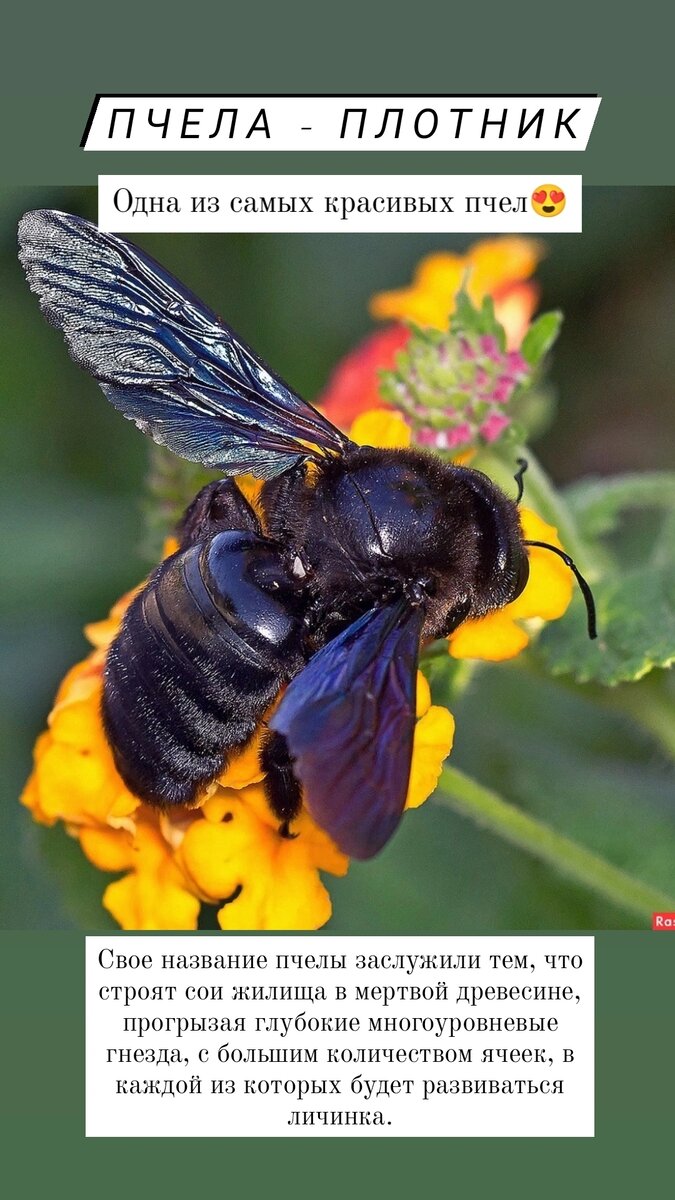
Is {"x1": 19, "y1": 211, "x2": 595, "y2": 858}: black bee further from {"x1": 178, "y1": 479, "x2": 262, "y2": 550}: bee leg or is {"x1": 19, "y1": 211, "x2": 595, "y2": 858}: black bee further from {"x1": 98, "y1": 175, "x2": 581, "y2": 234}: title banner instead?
{"x1": 98, "y1": 175, "x2": 581, "y2": 234}: title banner

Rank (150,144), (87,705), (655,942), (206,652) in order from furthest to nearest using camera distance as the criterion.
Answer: (150,144)
(655,942)
(87,705)
(206,652)

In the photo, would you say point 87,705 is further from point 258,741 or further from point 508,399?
point 508,399

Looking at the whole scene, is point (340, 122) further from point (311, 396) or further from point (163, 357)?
point (311, 396)

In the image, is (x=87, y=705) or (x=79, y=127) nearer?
(x=87, y=705)

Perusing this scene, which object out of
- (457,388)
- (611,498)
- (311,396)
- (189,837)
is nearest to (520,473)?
(457,388)

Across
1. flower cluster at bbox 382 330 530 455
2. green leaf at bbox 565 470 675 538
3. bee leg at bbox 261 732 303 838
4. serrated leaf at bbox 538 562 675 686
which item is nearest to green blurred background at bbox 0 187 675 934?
serrated leaf at bbox 538 562 675 686

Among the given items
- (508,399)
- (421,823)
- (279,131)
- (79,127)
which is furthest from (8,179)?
(421,823)

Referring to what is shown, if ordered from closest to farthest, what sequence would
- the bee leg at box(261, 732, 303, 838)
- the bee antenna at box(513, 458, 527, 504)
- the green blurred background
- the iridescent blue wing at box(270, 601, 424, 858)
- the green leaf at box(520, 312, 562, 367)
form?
the iridescent blue wing at box(270, 601, 424, 858) → the bee leg at box(261, 732, 303, 838) → the bee antenna at box(513, 458, 527, 504) → the green leaf at box(520, 312, 562, 367) → the green blurred background
